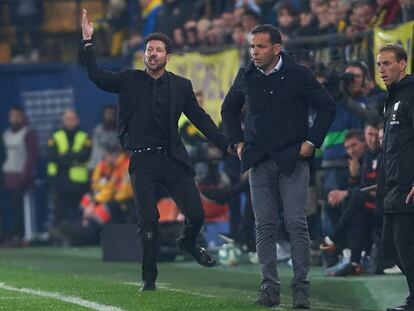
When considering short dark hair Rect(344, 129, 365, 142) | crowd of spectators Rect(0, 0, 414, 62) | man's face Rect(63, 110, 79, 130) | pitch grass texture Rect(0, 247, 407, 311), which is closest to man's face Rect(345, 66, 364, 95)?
short dark hair Rect(344, 129, 365, 142)

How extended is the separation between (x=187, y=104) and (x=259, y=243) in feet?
5.81

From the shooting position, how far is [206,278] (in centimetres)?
1489

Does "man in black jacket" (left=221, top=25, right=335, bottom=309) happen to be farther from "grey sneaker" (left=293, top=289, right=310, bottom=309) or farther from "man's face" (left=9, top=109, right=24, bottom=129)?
"man's face" (left=9, top=109, right=24, bottom=129)

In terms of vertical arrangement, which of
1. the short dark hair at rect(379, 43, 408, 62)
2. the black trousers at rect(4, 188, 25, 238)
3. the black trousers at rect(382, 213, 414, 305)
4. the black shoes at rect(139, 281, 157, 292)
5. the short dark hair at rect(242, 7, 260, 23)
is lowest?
the black trousers at rect(4, 188, 25, 238)

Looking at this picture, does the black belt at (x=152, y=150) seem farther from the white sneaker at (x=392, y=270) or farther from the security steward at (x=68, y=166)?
the security steward at (x=68, y=166)

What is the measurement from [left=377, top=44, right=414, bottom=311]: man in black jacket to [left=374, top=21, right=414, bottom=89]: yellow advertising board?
4071 mm

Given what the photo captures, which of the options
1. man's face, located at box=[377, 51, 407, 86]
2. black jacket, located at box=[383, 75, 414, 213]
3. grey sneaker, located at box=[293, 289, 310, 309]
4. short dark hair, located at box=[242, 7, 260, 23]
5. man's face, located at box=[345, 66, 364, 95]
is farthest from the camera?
short dark hair, located at box=[242, 7, 260, 23]

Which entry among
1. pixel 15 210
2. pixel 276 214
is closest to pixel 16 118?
pixel 15 210

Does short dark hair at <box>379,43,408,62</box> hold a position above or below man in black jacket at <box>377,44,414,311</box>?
above

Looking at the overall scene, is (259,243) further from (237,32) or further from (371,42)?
(237,32)

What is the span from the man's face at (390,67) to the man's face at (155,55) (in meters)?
2.30

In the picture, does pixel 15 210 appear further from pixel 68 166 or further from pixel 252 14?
pixel 252 14

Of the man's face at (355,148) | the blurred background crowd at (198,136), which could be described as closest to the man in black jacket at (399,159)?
the blurred background crowd at (198,136)

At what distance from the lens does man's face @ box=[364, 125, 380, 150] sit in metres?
14.6
